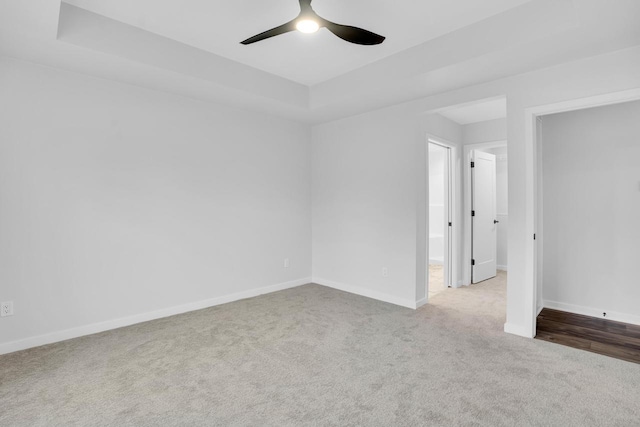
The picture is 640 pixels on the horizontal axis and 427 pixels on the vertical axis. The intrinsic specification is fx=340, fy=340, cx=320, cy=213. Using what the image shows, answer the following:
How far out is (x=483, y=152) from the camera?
17.4 ft

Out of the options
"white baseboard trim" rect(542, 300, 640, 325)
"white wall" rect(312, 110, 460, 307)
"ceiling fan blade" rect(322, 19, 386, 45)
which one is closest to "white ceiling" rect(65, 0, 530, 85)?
"ceiling fan blade" rect(322, 19, 386, 45)

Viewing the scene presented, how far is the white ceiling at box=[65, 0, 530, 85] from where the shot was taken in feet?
Answer: 8.12

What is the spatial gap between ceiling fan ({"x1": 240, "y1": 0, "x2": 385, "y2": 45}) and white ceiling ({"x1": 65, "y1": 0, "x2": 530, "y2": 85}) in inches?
13.6

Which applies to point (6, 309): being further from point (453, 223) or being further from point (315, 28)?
point (453, 223)

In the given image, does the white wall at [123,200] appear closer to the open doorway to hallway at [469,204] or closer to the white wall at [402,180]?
the white wall at [402,180]

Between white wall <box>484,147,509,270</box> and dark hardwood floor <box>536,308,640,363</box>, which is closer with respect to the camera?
dark hardwood floor <box>536,308,640,363</box>

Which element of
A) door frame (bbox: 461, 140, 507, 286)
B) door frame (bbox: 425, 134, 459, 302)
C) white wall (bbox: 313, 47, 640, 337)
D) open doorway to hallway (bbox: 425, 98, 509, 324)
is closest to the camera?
white wall (bbox: 313, 47, 640, 337)

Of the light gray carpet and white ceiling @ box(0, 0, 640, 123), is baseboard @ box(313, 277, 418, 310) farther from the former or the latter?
white ceiling @ box(0, 0, 640, 123)

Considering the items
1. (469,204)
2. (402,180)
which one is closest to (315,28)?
(402,180)

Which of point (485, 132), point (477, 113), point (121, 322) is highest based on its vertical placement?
point (477, 113)

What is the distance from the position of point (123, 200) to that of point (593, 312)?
16.5 ft

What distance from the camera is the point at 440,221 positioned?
731cm

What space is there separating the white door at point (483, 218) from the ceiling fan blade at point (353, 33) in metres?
3.26

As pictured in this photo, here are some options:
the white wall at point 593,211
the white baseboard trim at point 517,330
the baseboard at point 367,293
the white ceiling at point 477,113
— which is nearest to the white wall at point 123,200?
the baseboard at point 367,293
